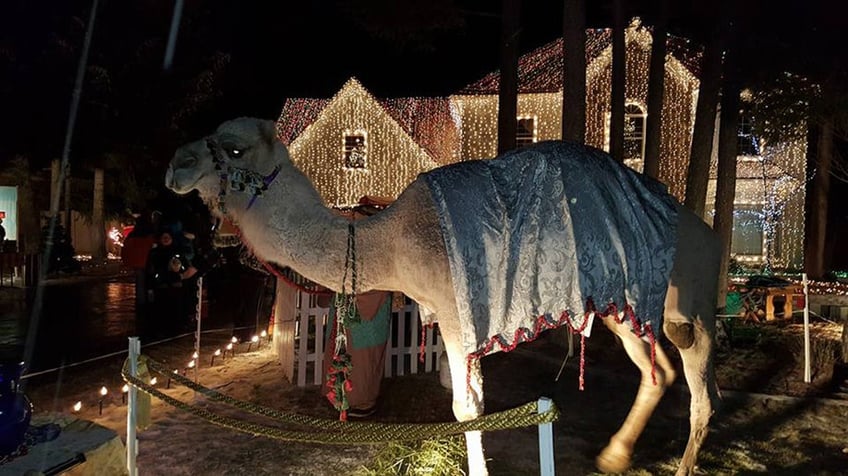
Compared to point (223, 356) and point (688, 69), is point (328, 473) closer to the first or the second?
point (223, 356)

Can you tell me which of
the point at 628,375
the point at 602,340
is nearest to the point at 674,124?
the point at 602,340

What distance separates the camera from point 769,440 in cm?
654

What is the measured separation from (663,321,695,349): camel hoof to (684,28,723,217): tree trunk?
21.7ft

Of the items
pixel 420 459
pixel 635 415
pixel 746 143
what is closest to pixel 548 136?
pixel 746 143

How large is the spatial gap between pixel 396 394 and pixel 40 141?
19.3 metres

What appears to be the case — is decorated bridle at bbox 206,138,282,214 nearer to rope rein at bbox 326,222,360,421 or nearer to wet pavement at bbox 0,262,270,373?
rope rein at bbox 326,222,360,421

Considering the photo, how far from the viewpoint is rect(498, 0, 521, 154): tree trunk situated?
12031 mm

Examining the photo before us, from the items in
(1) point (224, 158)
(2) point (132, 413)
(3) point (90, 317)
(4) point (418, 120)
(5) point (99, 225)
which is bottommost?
(3) point (90, 317)

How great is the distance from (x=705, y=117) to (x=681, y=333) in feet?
24.7

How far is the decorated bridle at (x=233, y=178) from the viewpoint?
413cm

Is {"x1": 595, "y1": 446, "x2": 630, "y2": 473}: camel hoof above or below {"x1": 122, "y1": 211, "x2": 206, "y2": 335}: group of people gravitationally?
below

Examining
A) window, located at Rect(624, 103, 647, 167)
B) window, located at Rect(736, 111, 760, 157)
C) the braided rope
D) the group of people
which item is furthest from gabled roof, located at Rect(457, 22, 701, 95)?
the braided rope

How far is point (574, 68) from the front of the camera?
1044cm

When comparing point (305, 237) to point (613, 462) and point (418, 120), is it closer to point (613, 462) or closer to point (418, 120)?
point (613, 462)
